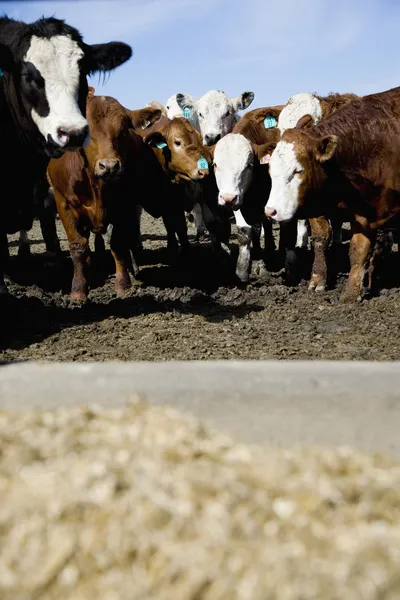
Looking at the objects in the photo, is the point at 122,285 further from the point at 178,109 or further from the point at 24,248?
the point at 178,109

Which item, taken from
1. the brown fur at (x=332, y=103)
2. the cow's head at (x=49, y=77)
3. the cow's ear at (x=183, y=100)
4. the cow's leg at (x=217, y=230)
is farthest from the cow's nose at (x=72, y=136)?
the cow's ear at (x=183, y=100)

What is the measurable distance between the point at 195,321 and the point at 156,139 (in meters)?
3.48

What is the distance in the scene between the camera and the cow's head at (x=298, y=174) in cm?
685

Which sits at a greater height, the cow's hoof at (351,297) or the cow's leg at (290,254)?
the cow's leg at (290,254)

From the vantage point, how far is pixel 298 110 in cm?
1047

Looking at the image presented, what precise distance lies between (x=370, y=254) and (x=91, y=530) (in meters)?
5.51

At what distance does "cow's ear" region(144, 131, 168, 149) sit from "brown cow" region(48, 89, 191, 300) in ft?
3.06

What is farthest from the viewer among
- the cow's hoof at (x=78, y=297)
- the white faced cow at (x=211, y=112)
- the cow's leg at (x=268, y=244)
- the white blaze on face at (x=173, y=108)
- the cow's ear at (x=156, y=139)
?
the white blaze on face at (x=173, y=108)

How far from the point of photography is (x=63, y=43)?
19.4 feet

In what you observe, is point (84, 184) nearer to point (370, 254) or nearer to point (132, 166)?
point (132, 166)

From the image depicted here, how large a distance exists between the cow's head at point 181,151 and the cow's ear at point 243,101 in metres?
3.85

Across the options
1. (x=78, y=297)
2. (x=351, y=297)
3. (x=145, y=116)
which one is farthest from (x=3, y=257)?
(x=351, y=297)

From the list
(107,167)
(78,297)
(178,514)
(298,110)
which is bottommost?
(78,297)

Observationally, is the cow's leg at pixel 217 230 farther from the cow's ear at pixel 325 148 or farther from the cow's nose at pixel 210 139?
the cow's ear at pixel 325 148
